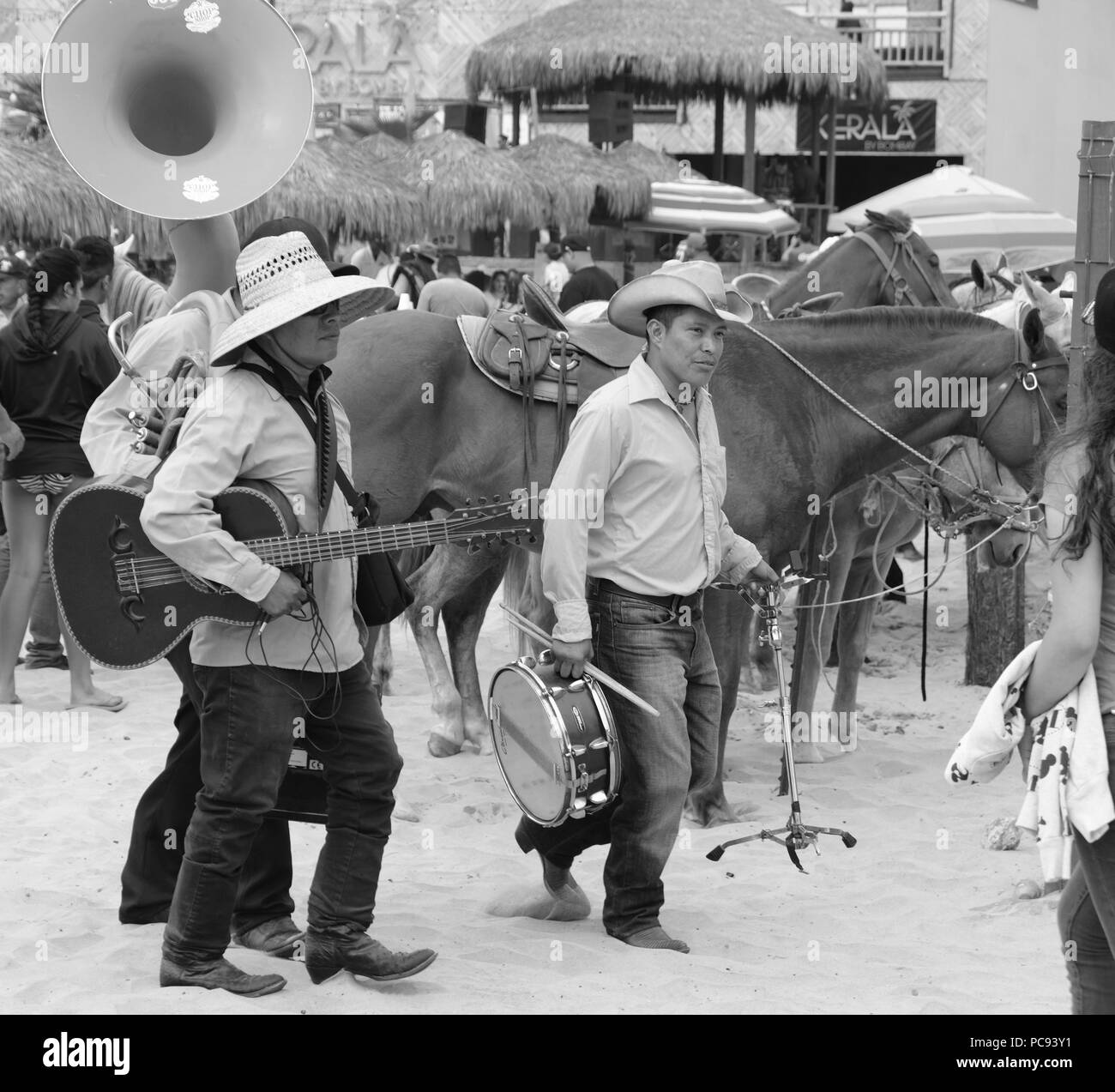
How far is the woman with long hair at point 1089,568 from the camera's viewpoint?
282 centimetres

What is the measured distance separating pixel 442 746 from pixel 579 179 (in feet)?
35.6

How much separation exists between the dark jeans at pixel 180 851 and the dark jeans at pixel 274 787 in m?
0.42

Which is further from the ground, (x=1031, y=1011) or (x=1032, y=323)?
(x=1032, y=323)

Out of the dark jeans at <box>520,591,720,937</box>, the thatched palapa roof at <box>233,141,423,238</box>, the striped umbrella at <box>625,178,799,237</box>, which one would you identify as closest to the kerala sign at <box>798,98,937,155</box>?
the striped umbrella at <box>625,178,799,237</box>

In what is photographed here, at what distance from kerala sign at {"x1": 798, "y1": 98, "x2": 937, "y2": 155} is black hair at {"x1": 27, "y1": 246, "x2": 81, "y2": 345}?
20.4 m

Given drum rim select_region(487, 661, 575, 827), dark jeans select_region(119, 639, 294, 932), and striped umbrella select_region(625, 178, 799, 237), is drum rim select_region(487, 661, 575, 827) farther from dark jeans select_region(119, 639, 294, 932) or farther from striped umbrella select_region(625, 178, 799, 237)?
striped umbrella select_region(625, 178, 799, 237)

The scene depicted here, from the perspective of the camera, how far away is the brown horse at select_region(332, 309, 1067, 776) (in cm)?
591

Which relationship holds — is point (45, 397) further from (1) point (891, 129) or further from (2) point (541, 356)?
(1) point (891, 129)

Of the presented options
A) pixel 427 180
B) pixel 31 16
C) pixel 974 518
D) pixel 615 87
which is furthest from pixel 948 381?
pixel 31 16

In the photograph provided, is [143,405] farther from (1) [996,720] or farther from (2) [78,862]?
(1) [996,720]

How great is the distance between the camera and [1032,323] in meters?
5.95

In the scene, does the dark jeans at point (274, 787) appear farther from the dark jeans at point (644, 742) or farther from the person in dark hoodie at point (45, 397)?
the person in dark hoodie at point (45, 397)

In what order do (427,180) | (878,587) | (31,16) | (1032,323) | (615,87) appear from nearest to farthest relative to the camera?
(1032,323)
(878,587)
(427,180)
(615,87)
(31,16)

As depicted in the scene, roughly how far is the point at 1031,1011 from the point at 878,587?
3990 mm
